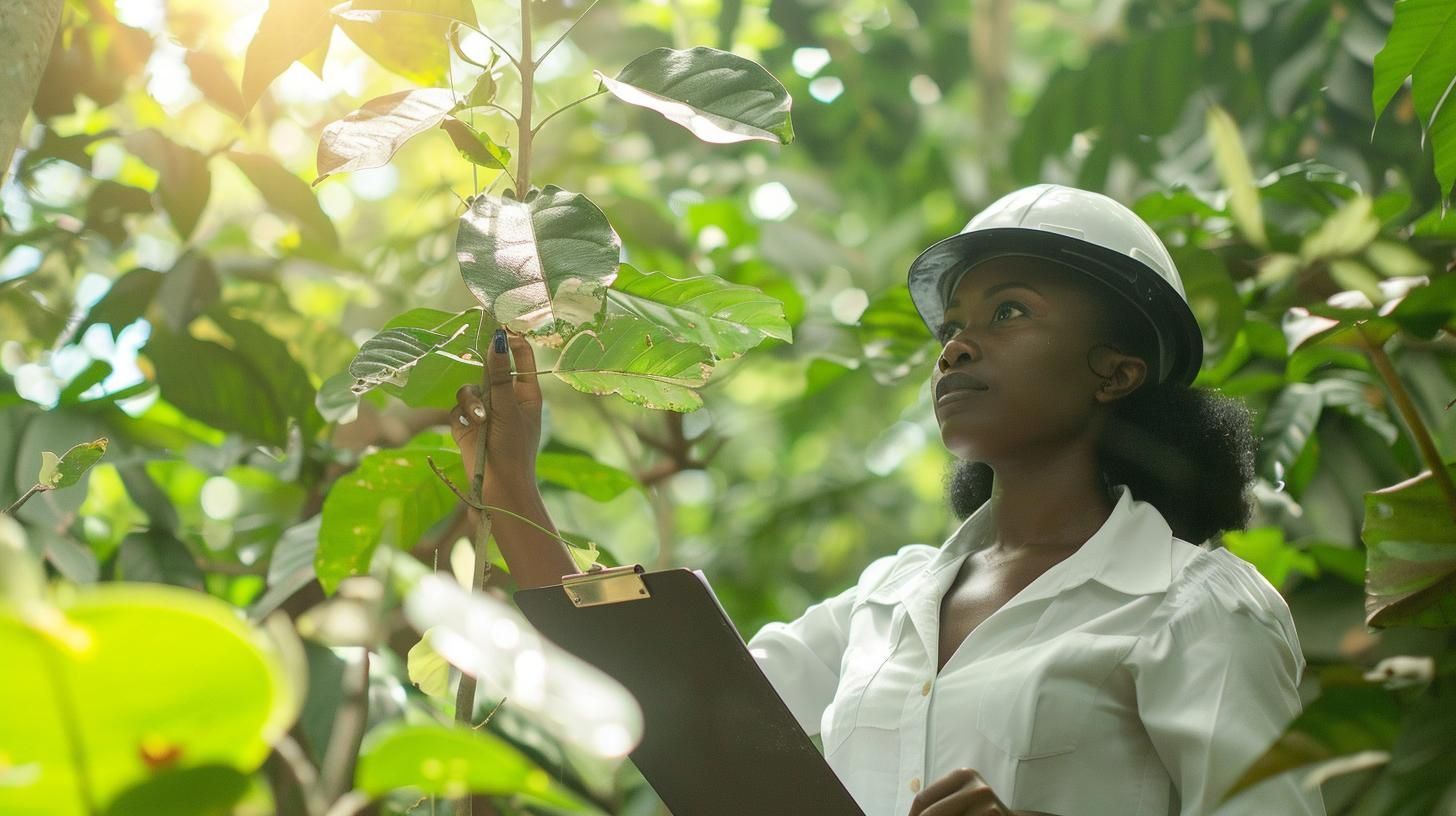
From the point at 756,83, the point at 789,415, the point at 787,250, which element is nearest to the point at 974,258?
the point at 756,83

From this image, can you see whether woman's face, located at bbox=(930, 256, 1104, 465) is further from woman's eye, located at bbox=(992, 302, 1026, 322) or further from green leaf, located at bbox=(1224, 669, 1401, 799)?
green leaf, located at bbox=(1224, 669, 1401, 799)

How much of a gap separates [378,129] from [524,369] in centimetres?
31

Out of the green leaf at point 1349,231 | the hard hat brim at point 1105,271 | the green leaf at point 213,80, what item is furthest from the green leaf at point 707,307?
Result: the green leaf at point 1349,231

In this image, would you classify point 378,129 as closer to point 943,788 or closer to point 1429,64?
point 943,788

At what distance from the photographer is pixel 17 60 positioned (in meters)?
1.00

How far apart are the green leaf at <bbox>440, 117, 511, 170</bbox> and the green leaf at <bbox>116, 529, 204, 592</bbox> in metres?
1.06

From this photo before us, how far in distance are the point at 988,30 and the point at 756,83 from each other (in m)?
2.93

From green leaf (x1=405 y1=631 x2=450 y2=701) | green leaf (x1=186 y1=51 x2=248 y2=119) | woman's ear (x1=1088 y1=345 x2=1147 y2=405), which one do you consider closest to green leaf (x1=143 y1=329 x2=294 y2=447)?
green leaf (x1=186 y1=51 x2=248 y2=119)

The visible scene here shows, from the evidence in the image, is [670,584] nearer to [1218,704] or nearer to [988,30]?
[1218,704]

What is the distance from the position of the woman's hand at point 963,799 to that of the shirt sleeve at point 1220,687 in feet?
0.67

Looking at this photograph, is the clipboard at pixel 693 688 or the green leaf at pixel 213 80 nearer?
the clipboard at pixel 693 688

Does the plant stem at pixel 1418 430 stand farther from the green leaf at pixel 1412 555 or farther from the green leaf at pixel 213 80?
the green leaf at pixel 213 80

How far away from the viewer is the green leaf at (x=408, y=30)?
1.18 metres

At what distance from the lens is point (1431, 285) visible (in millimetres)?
1381
